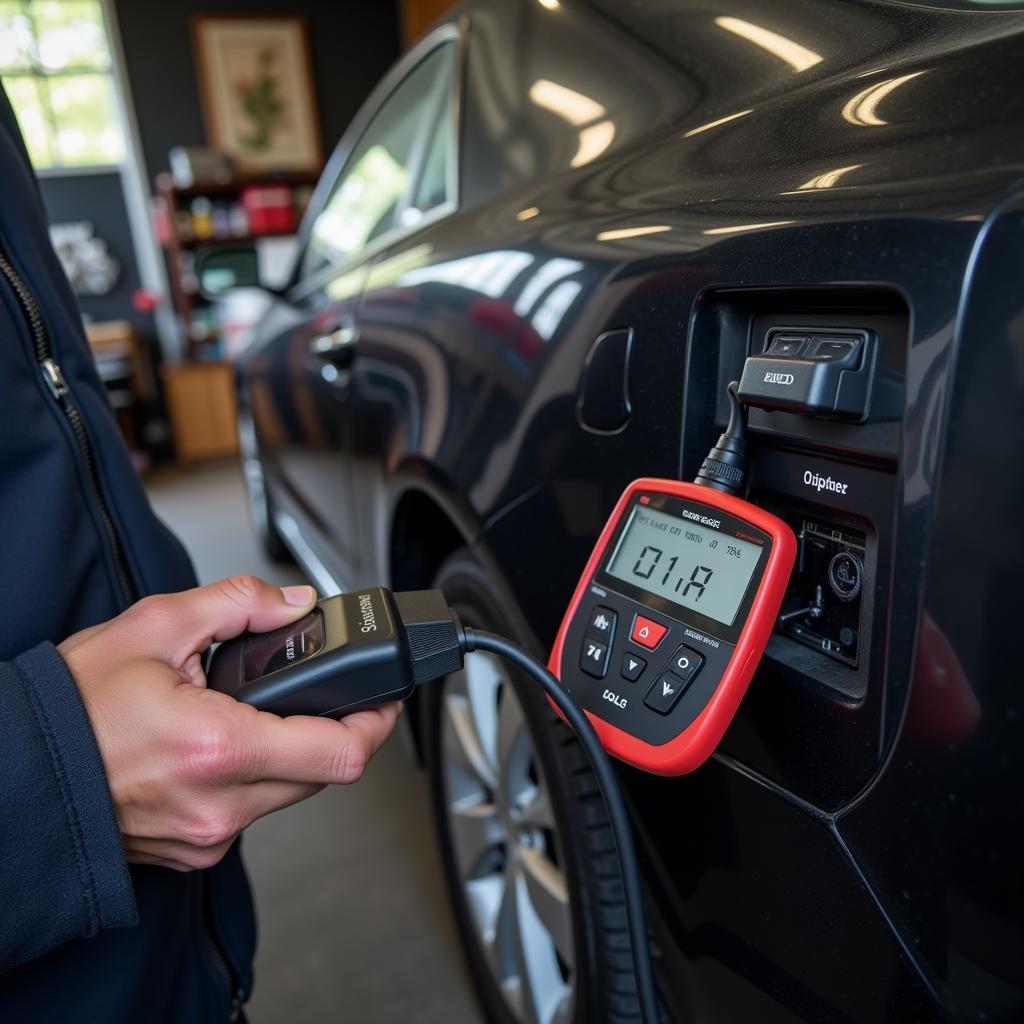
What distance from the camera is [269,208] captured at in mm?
6074

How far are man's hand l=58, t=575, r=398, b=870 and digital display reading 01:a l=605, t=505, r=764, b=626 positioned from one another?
0.69 ft

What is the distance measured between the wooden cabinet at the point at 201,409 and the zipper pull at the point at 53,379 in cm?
539

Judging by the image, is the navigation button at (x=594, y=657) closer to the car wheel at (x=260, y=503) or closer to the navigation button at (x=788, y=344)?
the navigation button at (x=788, y=344)

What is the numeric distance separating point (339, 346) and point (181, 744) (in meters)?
1.05

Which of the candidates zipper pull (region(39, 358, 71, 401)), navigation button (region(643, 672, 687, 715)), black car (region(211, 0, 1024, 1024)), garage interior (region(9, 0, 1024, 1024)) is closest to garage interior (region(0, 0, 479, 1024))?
black car (region(211, 0, 1024, 1024))

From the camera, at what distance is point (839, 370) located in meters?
0.49

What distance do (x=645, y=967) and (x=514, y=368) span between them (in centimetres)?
54

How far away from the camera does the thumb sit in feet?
1.91

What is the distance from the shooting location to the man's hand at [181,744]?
511 millimetres

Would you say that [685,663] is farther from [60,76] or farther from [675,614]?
[60,76]

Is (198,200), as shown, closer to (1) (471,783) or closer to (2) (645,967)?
(1) (471,783)

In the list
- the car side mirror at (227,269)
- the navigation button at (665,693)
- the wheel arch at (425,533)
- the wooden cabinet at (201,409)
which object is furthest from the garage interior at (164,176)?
the navigation button at (665,693)

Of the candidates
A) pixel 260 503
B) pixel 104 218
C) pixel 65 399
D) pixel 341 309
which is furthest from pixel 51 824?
pixel 104 218

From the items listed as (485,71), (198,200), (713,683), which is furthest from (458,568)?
(198,200)
